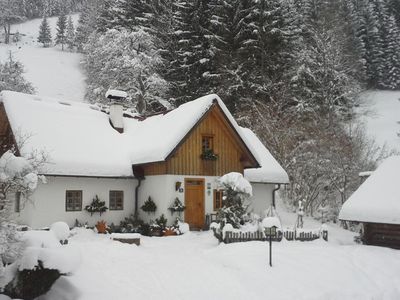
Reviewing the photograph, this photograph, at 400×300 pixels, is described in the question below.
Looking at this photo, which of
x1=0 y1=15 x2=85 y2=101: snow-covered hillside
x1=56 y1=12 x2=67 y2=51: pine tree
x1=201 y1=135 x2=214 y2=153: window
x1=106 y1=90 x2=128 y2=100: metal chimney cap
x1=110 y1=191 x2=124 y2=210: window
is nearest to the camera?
x1=110 y1=191 x2=124 y2=210: window

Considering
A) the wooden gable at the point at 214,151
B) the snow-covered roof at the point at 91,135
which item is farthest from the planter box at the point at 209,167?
the snow-covered roof at the point at 91,135

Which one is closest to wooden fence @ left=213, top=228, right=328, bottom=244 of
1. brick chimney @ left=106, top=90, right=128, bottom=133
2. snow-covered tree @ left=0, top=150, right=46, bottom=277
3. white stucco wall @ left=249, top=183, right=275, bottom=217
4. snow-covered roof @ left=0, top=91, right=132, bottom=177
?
white stucco wall @ left=249, top=183, right=275, bottom=217

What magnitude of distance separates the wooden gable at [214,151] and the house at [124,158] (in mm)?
49

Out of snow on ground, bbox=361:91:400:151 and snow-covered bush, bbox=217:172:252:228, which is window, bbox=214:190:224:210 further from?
snow on ground, bbox=361:91:400:151

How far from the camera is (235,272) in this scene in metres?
12.6

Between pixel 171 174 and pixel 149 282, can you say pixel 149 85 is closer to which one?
pixel 171 174

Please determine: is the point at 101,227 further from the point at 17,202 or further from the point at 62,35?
the point at 62,35

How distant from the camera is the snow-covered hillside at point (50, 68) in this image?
61.8m

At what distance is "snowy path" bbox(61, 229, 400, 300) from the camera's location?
10977 mm

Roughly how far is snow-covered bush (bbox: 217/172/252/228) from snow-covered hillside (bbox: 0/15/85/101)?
4365 centimetres

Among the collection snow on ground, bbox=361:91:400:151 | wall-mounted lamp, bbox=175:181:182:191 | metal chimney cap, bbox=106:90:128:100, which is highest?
snow on ground, bbox=361:91:400:151

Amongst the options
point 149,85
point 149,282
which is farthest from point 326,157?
point 149,282

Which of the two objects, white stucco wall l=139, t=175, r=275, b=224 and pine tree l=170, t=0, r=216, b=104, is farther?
pine tree l=170, t=0, r=216, b=104

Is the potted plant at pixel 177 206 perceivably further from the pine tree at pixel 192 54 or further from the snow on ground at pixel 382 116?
the snow on ground at pixel 382 116
